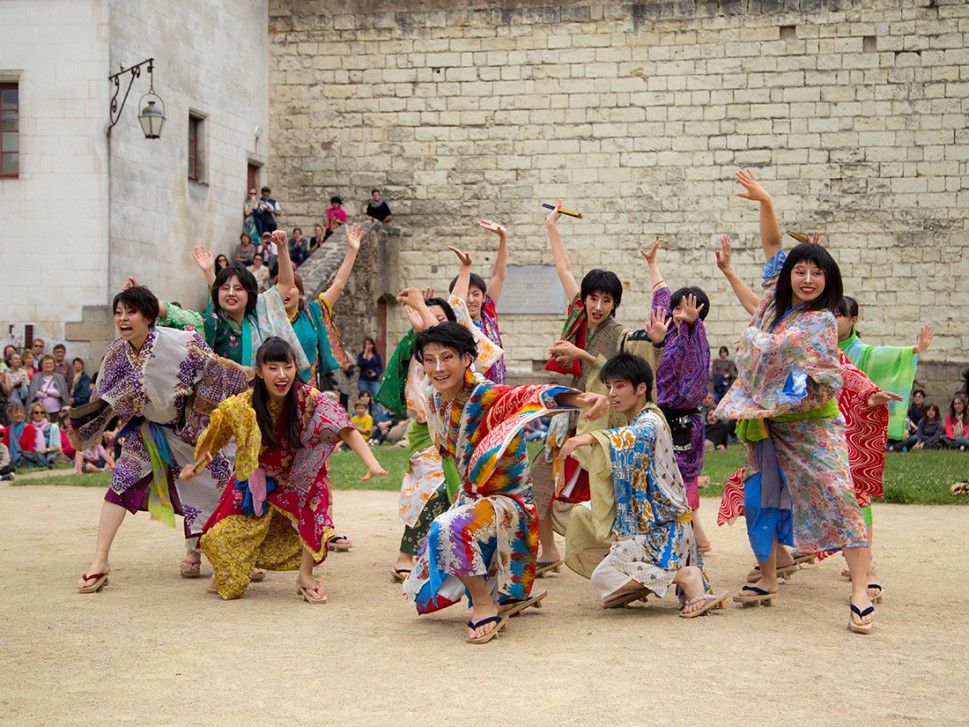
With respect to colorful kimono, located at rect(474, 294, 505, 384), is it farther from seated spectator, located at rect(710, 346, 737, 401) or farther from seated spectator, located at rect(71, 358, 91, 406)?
seated spectator, located at rect(710, 346, 737, 401)

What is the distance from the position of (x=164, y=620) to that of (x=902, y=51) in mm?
17833

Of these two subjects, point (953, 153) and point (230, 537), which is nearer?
point (230, 537)

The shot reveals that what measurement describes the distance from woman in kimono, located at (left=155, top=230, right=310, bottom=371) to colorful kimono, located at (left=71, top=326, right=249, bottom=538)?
329 millimetres

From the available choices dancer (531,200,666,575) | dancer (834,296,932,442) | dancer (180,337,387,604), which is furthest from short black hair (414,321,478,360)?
dancer (834,296,932,442)

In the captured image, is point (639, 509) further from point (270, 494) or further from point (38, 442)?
point (38, 442)

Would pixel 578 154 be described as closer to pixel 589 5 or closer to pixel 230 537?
pixel 589 5

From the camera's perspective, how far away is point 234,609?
5.91 metres

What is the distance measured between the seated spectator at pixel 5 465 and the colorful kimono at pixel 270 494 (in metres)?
7.61

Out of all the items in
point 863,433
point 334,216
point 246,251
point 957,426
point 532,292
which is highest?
point 334,216

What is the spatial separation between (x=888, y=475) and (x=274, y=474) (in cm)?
818

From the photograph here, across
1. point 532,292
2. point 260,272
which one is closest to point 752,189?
point 260,272

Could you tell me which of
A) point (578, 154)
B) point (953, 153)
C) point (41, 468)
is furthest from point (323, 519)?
point (953, 153)

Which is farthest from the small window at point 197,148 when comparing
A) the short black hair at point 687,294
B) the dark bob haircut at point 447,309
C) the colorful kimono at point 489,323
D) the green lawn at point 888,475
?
the short black hair at point 687,294

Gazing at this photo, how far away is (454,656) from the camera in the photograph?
491 cm
